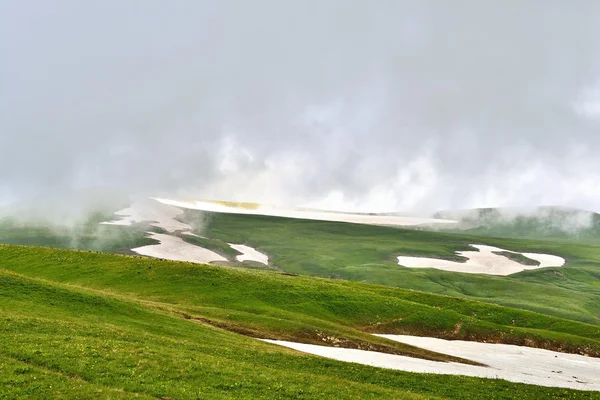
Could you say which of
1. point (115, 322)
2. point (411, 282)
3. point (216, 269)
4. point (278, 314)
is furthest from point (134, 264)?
point (411, 282)

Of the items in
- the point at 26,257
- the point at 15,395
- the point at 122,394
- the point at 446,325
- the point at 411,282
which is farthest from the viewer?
the point at 411,282

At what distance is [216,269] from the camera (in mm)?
85000

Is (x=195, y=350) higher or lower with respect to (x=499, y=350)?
higher

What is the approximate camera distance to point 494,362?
58.8 meters

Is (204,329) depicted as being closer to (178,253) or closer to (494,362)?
(494,362)

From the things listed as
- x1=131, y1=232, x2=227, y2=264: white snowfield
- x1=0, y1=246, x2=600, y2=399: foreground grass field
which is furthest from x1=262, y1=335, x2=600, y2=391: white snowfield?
x1=131, y1=232, x2=227, y2=264: white snowfield

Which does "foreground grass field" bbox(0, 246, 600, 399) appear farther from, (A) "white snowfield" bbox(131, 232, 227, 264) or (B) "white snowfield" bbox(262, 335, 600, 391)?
(A) "white snowfield" bbox(131, 232, 227, 264)

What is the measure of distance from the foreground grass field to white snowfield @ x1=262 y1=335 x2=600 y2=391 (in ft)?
16.7

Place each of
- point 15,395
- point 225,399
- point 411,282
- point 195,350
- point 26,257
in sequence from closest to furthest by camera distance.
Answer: point 15,395 → point 225,399 → point 195,350 → point 26,257 → point 411,282

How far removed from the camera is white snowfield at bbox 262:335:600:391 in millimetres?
48688

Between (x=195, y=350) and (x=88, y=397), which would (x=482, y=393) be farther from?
(x=88, y=397)

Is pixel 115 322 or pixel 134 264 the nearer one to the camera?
pixel 115 322

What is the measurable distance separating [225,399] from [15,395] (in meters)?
9.78

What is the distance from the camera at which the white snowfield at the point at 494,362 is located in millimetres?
48688
